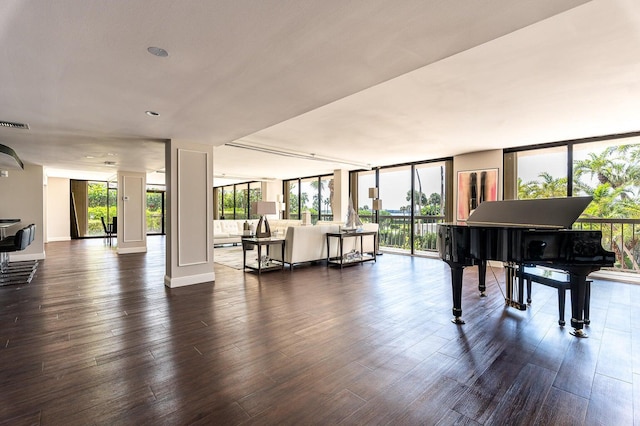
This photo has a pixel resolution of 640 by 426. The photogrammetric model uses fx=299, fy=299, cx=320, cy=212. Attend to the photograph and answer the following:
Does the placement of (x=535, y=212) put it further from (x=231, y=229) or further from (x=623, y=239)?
(x=231, y=229)

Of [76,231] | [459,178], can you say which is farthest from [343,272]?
[76,231]

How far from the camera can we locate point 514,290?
3611mm

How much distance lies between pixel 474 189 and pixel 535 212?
133 inches

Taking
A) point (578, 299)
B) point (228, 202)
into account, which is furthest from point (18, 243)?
point (228, 202)

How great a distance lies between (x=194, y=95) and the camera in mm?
2842

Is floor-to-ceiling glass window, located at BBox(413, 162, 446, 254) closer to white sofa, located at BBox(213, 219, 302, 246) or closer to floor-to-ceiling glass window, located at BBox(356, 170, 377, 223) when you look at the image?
floor-to-ceiling glass window, located at BBox(356, 170, 377, 223)

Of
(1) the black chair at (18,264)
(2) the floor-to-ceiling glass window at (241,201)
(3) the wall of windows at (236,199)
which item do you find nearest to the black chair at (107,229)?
(3) the wall of windows at (236,199)

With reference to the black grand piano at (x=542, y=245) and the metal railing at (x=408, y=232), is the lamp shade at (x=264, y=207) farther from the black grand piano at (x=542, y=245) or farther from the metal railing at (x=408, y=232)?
the metal railing at (x=408, y=232)

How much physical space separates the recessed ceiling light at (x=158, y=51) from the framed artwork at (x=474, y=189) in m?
6.35

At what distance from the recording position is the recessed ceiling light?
78.3 inches

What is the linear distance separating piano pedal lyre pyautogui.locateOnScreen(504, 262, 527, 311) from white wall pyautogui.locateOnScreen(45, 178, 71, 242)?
13822 mm

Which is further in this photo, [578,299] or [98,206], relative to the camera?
[98,206]

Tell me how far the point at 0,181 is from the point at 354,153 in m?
8.21

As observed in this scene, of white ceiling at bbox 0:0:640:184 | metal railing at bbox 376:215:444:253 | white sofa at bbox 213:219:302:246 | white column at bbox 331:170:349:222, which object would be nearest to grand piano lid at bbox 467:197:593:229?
white ceiling at bbox 0:0:640:184
